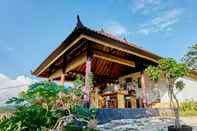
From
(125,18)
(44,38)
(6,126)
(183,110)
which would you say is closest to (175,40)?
(125,18)

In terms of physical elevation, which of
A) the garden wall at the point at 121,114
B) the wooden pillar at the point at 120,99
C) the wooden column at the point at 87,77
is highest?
the wooden column at the point at 87,77

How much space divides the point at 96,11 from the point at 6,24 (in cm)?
616

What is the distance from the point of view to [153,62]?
9117 mm

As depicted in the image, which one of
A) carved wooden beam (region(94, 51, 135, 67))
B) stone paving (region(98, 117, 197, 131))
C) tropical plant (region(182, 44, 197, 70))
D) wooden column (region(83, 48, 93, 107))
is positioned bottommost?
stone paving (region(98, 117, 197, 131))

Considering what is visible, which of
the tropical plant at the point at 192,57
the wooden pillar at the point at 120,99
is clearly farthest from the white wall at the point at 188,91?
the tropical plant at the point at 192,57

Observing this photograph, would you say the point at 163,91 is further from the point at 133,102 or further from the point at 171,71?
the point at 171,71

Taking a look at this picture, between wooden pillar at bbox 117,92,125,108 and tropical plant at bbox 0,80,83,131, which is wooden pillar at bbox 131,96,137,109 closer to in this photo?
wooden pillar at bbox 117,92,125,108

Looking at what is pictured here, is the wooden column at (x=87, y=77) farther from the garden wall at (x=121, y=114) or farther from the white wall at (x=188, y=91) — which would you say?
the white wall at (x=188, y=91)

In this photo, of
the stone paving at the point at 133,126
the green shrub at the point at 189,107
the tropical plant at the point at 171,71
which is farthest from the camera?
the green shrub at the point at 189,107

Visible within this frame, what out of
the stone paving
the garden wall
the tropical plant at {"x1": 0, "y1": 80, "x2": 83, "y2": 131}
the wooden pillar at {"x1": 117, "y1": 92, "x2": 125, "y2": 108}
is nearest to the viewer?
the tropical plant at {"x1": 0, "y1": 80, "x2": 83, "y2": 131}

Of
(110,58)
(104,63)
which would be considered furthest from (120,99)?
(110,58)

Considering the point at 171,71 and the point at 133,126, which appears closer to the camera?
the point at 171,71

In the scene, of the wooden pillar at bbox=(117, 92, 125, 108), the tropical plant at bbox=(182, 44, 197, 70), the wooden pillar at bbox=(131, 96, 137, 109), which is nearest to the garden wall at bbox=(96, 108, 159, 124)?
the wooden pillar at bbox=(117, 92, 125, 108)

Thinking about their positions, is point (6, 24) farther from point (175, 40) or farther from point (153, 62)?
point (175, 40)
